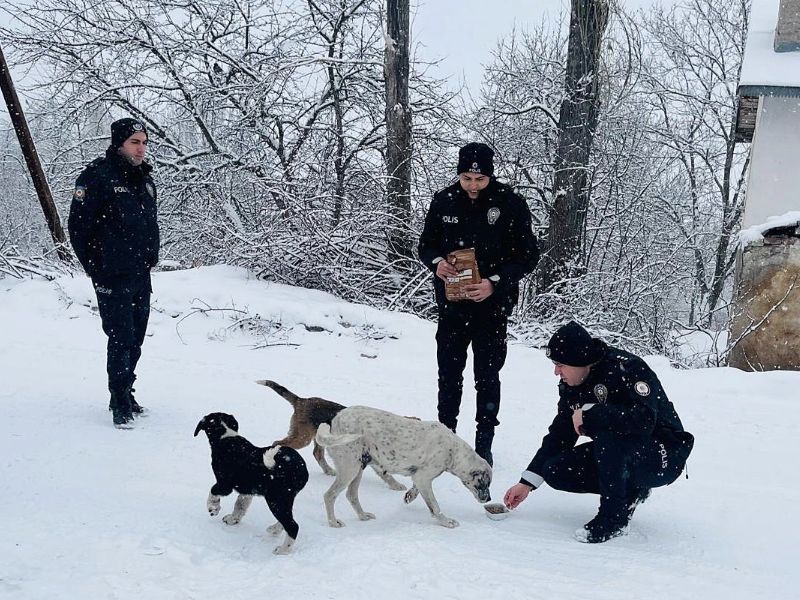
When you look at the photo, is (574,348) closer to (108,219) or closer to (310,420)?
(310,420)

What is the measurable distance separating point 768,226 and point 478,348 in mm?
6342

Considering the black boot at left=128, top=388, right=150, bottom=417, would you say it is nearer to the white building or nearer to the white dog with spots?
the white dog with spots

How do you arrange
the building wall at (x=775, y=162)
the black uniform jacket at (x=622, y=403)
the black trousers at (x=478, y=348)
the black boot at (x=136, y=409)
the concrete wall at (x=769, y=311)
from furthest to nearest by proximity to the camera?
the building wall at (x=775, y=162) → the concrete wall at (x=769, y=311) → the black boot at (x=136, y=409) → the black trousers at (x=478, y=348) → the black uniform jacket at (x=622, y=403)

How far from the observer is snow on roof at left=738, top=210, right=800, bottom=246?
9.20 metres

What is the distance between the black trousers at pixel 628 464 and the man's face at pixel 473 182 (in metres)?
1.86

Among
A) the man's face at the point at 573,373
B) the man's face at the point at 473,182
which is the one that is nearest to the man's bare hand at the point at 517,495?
the man's face at the point at 573,373

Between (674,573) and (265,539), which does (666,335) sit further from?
(265,539)

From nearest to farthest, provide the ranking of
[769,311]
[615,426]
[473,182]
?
1. [615,426]
2. [473,182]
3. [769,311]

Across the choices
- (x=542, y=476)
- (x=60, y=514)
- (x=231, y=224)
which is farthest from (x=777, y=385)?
(x=231, y=224)

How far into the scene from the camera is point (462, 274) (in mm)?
4809

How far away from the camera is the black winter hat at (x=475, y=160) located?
468cm

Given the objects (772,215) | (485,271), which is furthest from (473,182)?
(772,215)

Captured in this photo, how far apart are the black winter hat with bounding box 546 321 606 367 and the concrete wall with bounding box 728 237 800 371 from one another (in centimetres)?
579

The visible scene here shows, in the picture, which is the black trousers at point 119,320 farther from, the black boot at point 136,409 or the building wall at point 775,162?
the building wall at point 775,162
